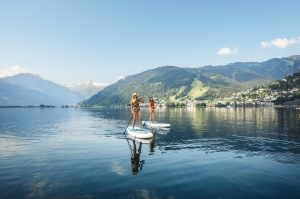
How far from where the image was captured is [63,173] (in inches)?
567

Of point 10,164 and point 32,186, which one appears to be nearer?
point 32,186

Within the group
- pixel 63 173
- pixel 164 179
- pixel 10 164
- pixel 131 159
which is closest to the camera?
pixel 164 179

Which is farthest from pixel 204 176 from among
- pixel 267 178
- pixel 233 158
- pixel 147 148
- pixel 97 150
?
pixel 97 150

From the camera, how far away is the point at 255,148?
22703 millimetres

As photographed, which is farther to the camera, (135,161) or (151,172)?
(135,161)

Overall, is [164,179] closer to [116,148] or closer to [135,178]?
[135,178]

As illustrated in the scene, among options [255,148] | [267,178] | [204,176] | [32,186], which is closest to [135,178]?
[204,176]

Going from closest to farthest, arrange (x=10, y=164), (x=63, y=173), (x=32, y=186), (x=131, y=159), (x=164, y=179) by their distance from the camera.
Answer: (x=32, y=186)
(x=164, y=179)
(x=63, y=173)
(x=10, y=164)
(x=131, y=159)

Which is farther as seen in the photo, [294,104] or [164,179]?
[294,104]

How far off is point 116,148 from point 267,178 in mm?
14671

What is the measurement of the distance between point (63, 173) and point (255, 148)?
1984 centimetres

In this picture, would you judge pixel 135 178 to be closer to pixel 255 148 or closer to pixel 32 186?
pixel 32 186

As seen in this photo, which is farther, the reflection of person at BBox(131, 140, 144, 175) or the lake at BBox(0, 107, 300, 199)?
the reflection of person at BBox(131, 140, 144, 175)

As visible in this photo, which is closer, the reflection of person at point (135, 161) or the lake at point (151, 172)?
the lake at point (151, 172)
